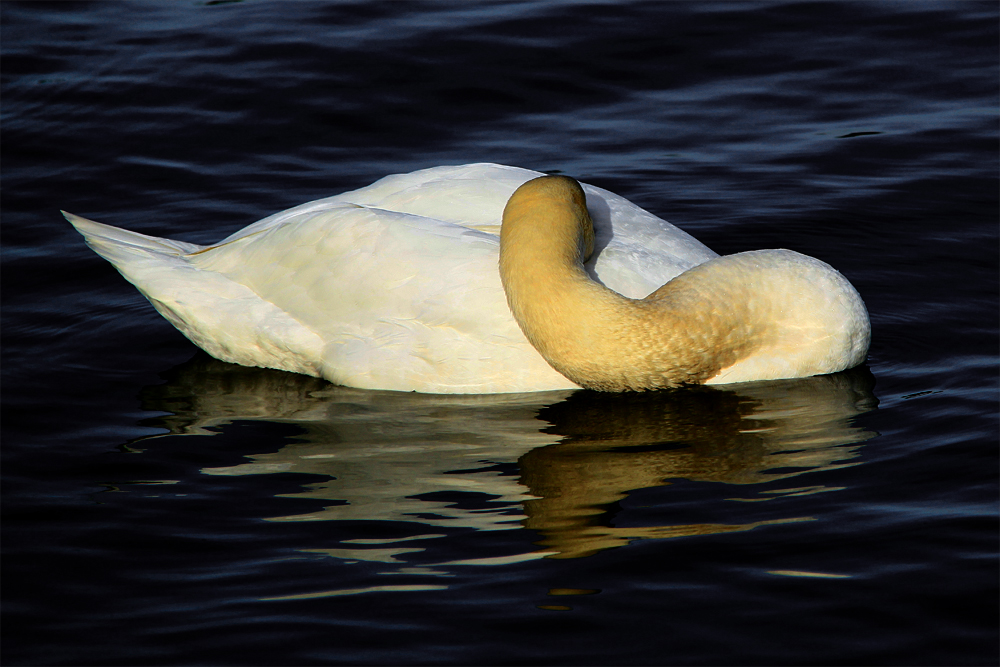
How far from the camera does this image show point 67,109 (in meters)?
10.5

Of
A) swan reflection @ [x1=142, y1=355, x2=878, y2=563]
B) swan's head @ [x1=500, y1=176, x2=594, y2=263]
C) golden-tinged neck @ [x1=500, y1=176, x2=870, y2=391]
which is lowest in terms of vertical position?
swan reflection @ [x1=142, y1=355, x2=878, y2=563]

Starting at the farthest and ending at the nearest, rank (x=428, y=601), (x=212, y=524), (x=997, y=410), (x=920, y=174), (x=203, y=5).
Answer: (x=203, y=5) → (x=920, y=174) → (x=997, y=410) → (x=212, y=524) → (x=428, y=601)

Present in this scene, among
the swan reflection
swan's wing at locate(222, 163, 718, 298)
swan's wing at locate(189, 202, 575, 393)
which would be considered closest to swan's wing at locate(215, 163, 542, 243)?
swan's wing at locate(222, 163, 718, 298)

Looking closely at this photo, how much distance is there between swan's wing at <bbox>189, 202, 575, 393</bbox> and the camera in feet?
20.7

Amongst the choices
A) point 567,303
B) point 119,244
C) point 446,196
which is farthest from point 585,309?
point 119,244

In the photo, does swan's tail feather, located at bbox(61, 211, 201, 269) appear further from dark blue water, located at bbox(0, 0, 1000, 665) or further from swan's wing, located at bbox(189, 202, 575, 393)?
swan's wing, located at bbox(189, 202, 575, 393)

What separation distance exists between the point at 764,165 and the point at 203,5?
5.92 m

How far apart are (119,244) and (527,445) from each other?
8.58ft

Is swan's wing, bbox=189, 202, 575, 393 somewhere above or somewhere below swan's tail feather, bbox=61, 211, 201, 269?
below

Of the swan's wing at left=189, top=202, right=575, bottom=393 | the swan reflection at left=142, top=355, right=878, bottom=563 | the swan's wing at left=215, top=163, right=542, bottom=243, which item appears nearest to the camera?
the swan reflection at left=142, top=355, right=878, bottom=563

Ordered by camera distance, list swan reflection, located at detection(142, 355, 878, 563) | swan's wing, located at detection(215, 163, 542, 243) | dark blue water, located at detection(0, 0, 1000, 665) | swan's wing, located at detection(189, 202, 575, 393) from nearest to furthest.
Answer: dark blue water, located at detection(0, 0, 1000, 665), swan reflection, located at detection(142, 355, 878, 563), swan's wing, located at detection(189, 202, 575, 393), swan's wing, located at detection(215, 163, 542, 243)

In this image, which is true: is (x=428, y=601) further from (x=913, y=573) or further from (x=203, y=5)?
(x=203, y=5)

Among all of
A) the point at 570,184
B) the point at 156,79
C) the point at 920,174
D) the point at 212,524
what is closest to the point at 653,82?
the point at 920,174

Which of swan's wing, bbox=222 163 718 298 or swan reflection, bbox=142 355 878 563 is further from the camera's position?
swan's wing, bbox=222 163 718 298
